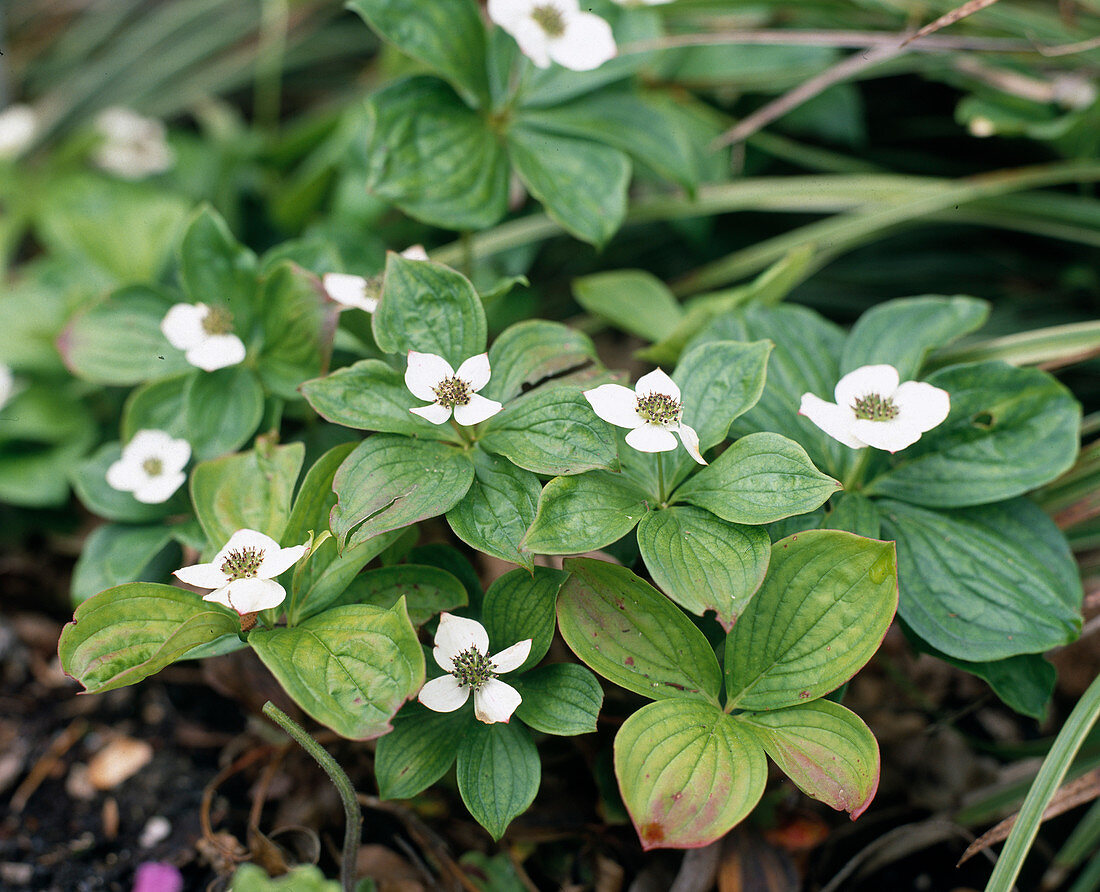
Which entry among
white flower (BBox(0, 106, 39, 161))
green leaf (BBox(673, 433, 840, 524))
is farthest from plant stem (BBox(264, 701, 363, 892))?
white flower (BBox(0, 106, 39, 161))

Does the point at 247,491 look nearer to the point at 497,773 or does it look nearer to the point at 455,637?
the point at 455,637

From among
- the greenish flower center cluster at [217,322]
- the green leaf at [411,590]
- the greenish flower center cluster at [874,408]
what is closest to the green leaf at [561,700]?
the green leaf at [411,590]

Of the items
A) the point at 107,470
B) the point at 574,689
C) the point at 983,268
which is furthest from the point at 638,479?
the point at 983,268

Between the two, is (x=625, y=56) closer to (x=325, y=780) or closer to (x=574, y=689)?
(x=574, y=689)

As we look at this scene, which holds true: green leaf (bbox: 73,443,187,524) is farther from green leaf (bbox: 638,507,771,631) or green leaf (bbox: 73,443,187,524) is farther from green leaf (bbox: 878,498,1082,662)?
green leaf (bbox: 878,498,1082,662)

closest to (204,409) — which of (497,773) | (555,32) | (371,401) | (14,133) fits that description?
(371,401)

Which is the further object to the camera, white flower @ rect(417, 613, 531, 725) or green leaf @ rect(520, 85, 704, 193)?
green leaf @ rect(520, 85, 704, 193)

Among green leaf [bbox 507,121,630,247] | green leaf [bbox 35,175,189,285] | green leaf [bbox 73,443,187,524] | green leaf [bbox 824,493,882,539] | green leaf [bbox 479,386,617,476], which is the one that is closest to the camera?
green leaf [bbox 479,386,617,476]
